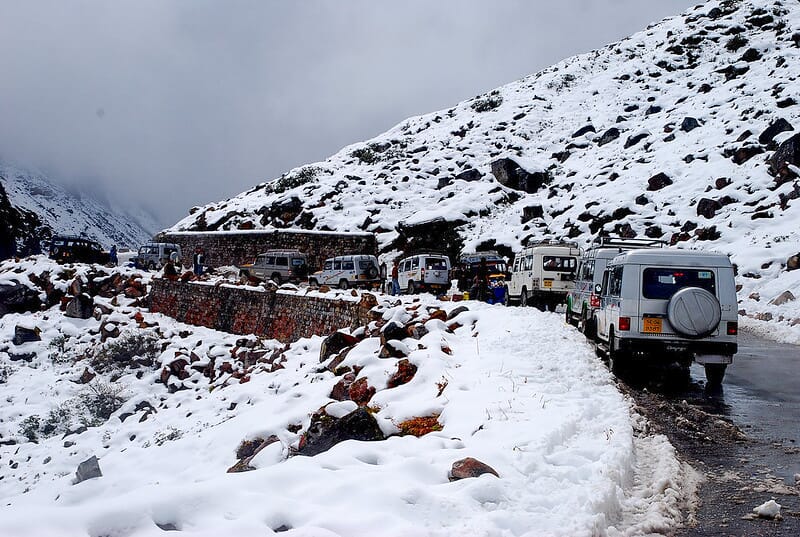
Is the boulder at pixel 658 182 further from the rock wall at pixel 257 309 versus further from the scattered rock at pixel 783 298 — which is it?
the rock wall at pixel 257 309

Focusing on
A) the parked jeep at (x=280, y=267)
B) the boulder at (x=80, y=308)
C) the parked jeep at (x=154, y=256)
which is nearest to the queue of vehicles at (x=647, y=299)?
the parked jeep at (x=280, y=267)

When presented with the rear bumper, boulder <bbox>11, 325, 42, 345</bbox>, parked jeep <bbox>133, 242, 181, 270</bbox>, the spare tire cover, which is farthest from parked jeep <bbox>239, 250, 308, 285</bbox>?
the spare tire cover

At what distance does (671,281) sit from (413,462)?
7207 millimetres

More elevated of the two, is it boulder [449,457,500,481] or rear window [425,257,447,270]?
rear window [425,257,447,270]

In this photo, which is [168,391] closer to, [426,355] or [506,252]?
[426,355]

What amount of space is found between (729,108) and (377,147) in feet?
104

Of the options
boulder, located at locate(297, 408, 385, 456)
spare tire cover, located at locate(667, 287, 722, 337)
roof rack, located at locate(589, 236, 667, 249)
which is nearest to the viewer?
boulder, located at locate(297, 408, 385, 456)

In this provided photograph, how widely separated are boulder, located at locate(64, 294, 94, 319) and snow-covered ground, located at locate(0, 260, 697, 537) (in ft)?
25.6

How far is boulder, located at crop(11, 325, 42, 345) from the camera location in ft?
71.9

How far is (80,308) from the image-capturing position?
24469 millimetres

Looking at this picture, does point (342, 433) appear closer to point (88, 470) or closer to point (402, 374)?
point (402, 374)

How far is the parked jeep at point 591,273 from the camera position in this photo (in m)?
13.8

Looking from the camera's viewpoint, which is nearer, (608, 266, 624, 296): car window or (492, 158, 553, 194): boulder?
(608, 266, 624, 296): car window

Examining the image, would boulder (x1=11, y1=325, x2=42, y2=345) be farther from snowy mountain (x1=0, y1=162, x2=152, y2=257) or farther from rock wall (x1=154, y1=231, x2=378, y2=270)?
snowy mountain (x1=0, y1=162, x2=152, y2=257)
